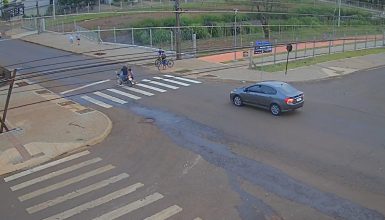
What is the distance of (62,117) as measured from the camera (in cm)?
2086

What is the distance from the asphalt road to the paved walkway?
1.06m

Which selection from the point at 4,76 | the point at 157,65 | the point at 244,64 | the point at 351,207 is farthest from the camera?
the point at 244,64

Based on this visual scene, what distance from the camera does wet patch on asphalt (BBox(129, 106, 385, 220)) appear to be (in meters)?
11.4

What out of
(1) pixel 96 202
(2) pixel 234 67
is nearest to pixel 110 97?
(2) pixel 234 67

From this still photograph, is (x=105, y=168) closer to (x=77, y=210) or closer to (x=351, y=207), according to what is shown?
(x=77, y=210)

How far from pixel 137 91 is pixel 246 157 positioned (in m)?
12.2

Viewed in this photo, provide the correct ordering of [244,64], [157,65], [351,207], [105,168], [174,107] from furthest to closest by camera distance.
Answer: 1. [244,64]
2. [157,65]
3. [174,107]
4. [105,168]
5. [351,207]

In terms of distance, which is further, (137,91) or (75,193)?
(137,91)

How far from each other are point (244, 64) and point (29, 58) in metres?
18.4

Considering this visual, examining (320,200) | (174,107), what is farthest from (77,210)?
(174,107)

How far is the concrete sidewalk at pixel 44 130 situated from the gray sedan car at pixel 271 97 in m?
6.69

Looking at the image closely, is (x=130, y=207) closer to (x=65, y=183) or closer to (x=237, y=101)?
(x=65, y=183)

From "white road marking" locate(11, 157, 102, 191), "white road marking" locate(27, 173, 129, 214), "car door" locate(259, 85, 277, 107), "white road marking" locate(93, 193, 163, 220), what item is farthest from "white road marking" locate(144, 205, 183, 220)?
"car door" locate(259, 85, 277, 107)

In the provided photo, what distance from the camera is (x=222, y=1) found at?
85750 mm
